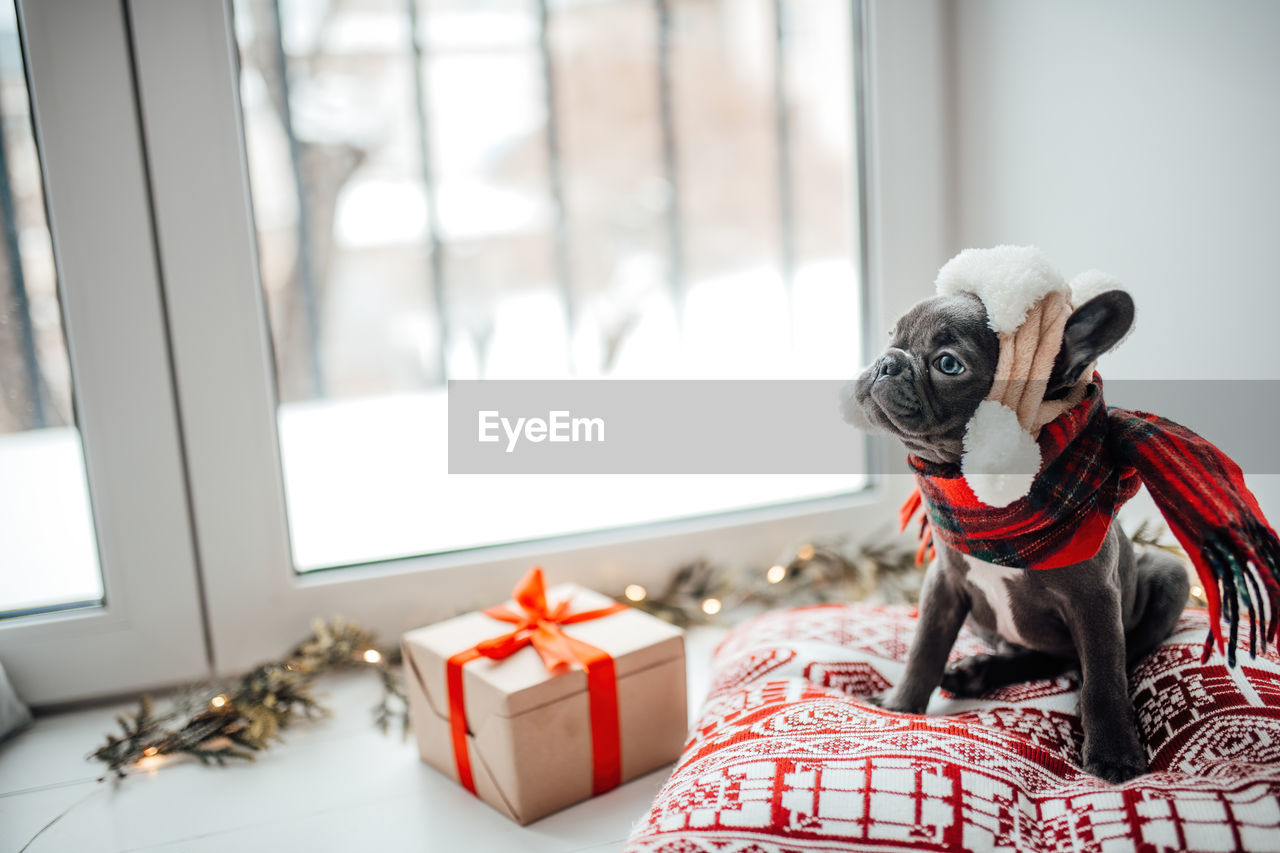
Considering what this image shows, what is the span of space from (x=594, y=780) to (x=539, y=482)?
50 cm

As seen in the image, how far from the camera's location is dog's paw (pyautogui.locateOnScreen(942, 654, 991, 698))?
2.95 ft

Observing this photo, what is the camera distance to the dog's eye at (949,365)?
72 cm

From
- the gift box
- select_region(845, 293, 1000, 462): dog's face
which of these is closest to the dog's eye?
select_region(845, 293, 1000, 462): dog's face

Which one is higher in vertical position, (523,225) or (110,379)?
(523,225)

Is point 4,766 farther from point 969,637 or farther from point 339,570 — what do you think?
point 969,637

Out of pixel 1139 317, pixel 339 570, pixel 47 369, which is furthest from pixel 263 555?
pixel 1139 317

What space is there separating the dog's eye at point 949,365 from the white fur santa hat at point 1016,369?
3cm

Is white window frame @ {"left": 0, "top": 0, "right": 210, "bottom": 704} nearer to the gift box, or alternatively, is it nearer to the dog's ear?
the gift box

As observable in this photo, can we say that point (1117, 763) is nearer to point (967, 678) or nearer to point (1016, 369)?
point (967, 678)

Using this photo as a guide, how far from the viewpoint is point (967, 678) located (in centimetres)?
90

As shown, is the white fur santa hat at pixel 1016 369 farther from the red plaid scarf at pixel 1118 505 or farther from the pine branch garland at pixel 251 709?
the pine branch garland at pixel 251 709

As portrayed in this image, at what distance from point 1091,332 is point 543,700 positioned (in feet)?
1.85

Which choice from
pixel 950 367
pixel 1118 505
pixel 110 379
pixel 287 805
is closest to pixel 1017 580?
pixel 1118 505

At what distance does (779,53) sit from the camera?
132 centimetres
